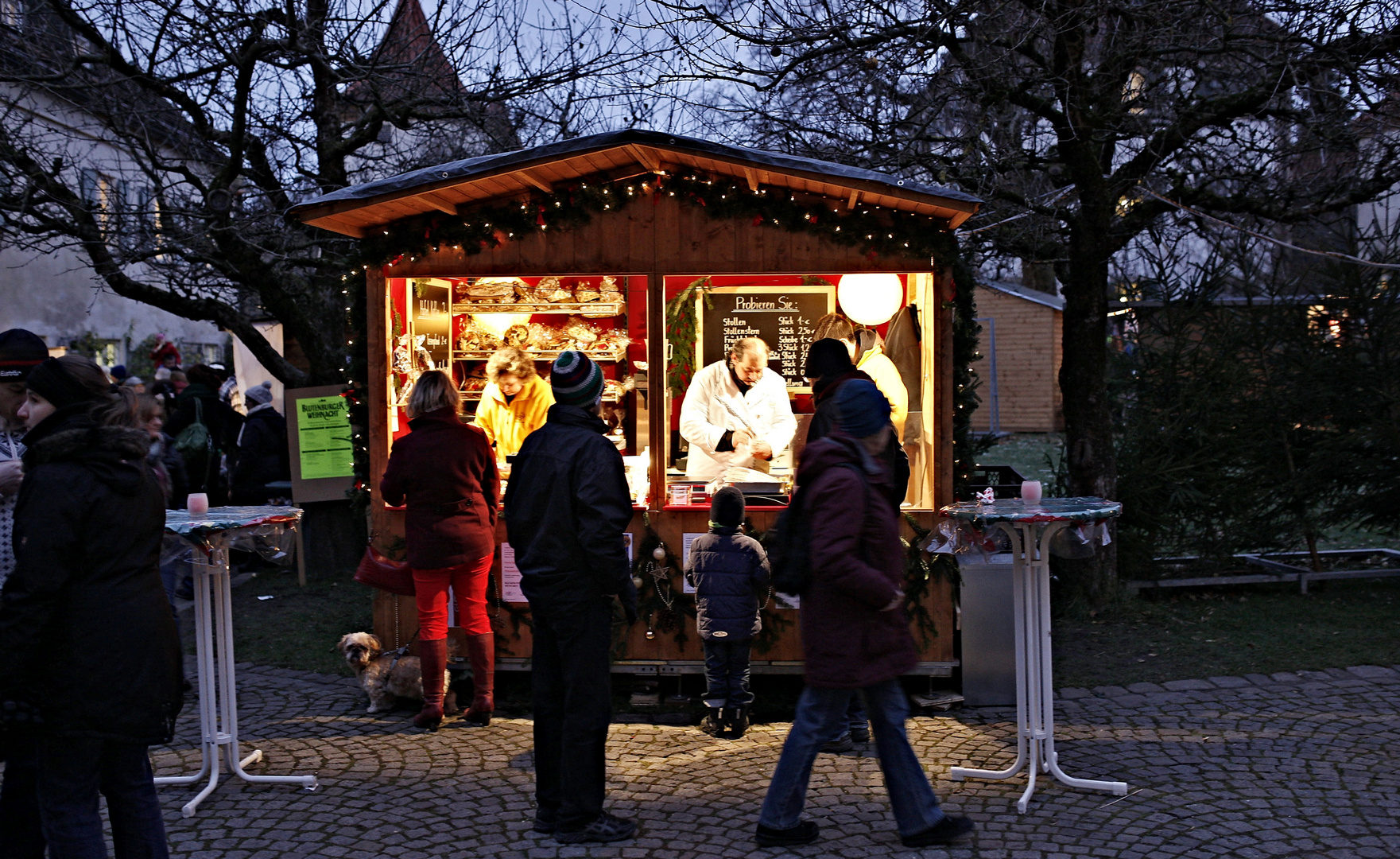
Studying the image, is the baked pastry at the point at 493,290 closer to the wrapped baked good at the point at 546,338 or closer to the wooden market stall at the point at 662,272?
the wooden market stall at the point at 662,272

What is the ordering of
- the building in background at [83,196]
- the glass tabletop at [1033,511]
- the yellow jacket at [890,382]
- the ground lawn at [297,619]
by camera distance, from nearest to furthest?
Result: the glass tabletop at [1033,511] < the yellow jacket at [890,382] < the ground lawn at [297,619] < the building in background at [83,196]

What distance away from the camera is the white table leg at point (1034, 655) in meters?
5.06

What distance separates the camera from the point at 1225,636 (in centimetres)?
809

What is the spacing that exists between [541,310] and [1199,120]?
4949mm

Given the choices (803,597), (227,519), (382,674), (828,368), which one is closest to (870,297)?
(828,368)

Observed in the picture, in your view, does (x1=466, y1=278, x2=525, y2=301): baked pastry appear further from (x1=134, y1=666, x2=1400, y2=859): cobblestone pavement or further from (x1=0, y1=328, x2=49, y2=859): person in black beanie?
(x1=0, y1=328, x2=49, y2=859): person in black beanie

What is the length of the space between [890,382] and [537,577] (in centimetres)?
324

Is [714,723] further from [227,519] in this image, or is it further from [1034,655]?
[227,519]

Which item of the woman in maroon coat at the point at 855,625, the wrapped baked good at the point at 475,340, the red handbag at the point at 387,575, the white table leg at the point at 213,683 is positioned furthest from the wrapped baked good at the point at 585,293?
the woman in maroon coat at the point at 855,625

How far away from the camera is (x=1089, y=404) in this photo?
8898 mm

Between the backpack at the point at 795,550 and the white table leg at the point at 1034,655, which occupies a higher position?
the backpack at the point at 795,550

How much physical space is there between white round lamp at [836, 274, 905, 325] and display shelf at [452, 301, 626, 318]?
1479mm

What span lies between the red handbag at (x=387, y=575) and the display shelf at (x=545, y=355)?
5.78 ft

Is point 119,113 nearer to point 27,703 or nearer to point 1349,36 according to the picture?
point 27,703
